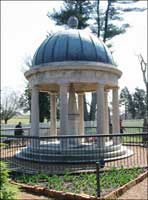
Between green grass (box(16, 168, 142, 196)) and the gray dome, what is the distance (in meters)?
6.00

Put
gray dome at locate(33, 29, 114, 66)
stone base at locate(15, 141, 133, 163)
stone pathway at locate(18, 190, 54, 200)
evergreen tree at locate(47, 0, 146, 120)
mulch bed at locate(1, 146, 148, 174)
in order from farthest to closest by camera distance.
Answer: evergreen tree at locate(47, 0, 146, 120), gray dome at locate(33, 29, 114, 66), stone base at locate(15, 141, 133, 163), mulch bed at locate(1, 146, 148, 174), stone pathway at locate(18, 190, 54, 200)

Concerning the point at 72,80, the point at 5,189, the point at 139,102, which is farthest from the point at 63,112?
the point at 139,102

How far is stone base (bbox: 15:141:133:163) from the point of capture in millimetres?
13580

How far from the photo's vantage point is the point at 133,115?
81000 mm

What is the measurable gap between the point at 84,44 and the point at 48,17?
21.8 meters

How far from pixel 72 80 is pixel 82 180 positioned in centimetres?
577

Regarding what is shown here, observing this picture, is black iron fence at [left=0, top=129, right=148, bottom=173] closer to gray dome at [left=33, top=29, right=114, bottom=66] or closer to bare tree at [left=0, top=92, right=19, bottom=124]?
gray dome at [left=33, top=29, right=114, bottom=66]

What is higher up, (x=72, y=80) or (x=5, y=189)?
(x=72, y=80)

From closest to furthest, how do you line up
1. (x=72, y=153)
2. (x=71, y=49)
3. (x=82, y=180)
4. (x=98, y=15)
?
(x=82, y=180), (x=72, y=153), (x=71, y=49), (x=98, y=15)

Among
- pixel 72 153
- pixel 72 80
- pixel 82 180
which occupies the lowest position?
pixel 82 180

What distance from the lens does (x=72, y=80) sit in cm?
1486

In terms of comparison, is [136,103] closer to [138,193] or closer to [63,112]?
[63,112]

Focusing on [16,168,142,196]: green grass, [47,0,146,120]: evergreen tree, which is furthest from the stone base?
[47,0,146,120]: evergreen tree

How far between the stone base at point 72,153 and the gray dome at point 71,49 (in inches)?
157
